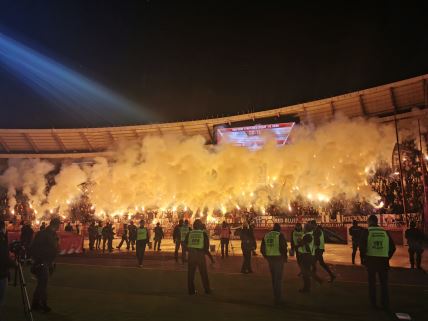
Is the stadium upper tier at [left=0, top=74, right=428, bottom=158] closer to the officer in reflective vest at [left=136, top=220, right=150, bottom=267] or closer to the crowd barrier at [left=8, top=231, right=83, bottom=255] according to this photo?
the officer in reflective vest at [left=136, top=220, right=150, bottom=267]

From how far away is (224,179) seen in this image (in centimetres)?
2919

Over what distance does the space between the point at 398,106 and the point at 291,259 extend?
19799 millimetres

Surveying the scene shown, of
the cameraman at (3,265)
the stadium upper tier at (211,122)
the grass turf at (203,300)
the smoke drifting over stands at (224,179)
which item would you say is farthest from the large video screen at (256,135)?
the cameraman at (3,265)

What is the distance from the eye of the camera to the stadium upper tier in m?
27.3

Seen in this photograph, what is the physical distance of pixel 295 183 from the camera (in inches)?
1070

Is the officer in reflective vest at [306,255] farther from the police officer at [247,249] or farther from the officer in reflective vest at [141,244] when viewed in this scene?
the officer in reflective vest at [141,244]

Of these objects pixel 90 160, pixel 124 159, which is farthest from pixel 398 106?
pixel 90 160

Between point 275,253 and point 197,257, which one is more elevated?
point 275,253

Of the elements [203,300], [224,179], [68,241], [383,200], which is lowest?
[203,300]

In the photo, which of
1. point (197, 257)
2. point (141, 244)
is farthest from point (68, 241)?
point (197, 257)

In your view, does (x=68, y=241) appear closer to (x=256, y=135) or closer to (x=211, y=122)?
(x=256, y=135)

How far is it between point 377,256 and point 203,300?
138 inches

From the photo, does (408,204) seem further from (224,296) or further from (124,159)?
(124,159)

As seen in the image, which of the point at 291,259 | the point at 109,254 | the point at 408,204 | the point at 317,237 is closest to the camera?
the point at 317,237
